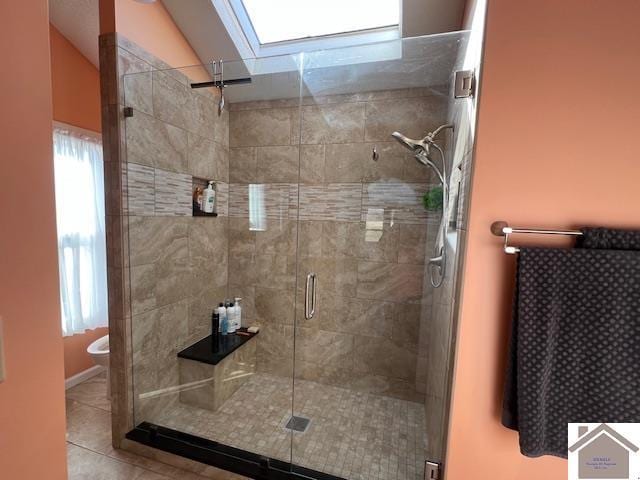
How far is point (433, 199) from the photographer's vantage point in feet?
6.75

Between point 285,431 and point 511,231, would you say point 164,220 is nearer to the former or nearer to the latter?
point 285,431

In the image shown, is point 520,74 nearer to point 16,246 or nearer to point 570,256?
point 570,256

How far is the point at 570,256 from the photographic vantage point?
3.05ft

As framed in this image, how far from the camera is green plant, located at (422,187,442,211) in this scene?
1.97 meters

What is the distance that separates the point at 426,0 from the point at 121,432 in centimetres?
312

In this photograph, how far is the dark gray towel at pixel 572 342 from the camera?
91 centimetres

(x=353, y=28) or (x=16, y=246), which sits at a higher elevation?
(x=353, y=28)

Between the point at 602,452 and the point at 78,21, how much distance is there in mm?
3529

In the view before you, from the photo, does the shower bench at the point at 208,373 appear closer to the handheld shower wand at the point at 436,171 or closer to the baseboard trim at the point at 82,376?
the baseboard trim at the point at 82,376

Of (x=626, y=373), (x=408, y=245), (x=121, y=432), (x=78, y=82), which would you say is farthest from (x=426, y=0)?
(x=121, y=432)

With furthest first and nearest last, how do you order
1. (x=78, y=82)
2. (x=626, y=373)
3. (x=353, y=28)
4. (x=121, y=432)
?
(x=78, y=82), (x=353, y=28), (x=121, y=432), (x=626, y=373)

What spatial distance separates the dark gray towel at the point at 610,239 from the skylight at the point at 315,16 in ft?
6.01

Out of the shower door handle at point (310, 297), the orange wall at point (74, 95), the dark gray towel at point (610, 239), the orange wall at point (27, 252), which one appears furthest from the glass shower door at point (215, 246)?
the dark gray towel at point (610, 239)

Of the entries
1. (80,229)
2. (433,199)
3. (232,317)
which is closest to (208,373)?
(232,317)
